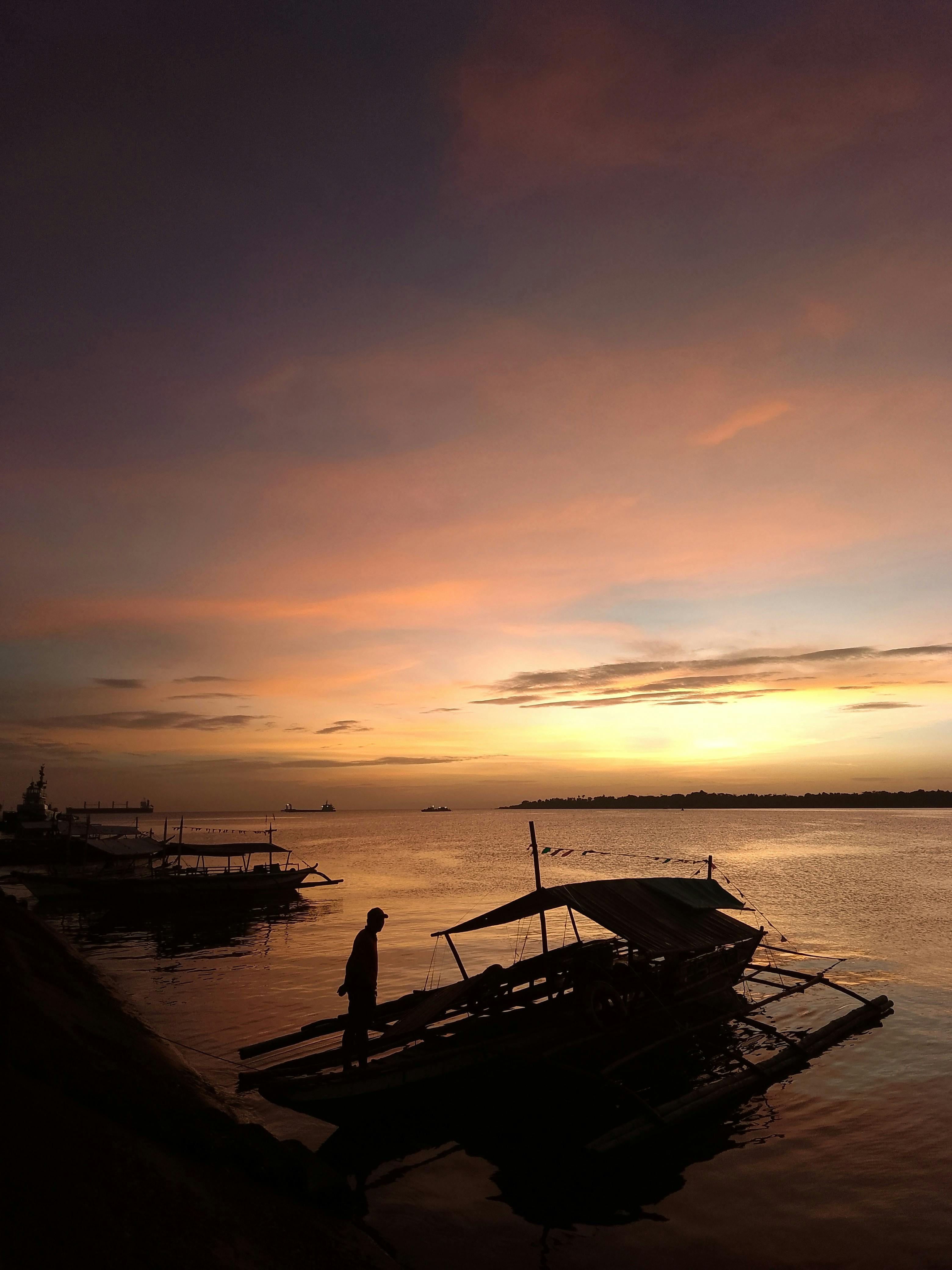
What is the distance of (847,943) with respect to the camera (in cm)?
3209

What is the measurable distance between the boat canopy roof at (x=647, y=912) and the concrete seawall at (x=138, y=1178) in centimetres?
570

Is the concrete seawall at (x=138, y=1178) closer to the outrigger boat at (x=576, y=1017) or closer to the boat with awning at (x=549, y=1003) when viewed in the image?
the boat with awning at (x=549, y=1003)

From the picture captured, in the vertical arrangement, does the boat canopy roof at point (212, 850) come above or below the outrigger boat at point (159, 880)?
above

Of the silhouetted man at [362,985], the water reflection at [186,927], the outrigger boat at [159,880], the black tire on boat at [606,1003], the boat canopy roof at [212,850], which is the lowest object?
the water reflection at [186,927]

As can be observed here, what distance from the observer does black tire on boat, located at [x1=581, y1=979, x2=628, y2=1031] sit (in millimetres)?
14461

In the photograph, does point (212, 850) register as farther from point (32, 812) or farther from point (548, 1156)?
point (32, 812)

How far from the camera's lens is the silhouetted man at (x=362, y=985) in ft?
41.3

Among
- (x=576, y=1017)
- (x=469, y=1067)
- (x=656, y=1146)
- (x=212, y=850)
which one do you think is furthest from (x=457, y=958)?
(x=212, y=850)

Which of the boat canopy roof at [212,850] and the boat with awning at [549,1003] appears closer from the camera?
the boat with awning at [549,1003]

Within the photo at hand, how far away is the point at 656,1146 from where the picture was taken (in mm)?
12109

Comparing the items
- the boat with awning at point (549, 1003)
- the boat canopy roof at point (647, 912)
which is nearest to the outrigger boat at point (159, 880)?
the boat with awning at point (549, 1003)

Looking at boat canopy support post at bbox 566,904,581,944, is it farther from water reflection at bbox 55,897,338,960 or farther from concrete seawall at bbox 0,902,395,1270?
water reflection at bbox 55,897,338,960

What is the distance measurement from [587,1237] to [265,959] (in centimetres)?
2236

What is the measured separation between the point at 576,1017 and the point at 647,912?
10.0 ft
